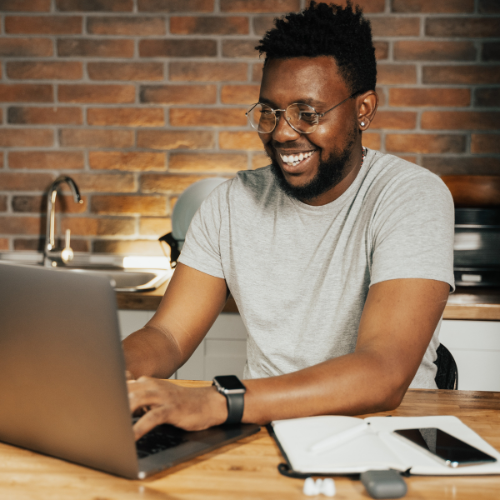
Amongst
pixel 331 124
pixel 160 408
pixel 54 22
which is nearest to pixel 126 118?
pixel 54 22

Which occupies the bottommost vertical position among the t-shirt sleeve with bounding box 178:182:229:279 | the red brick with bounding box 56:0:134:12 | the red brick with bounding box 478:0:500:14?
the t-shirt sleeve with bounding box 178:182:229:279

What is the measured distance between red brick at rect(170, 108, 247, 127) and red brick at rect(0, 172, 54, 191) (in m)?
0.58

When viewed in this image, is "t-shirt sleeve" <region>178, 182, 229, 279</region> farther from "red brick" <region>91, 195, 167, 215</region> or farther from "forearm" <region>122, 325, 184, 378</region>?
"red brick" <region>91, 195, 167, 215</region>

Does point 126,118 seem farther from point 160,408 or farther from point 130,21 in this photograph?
point 160,408

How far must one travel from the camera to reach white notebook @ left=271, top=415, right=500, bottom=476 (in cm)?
66

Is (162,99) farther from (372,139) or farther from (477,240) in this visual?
(477,240)

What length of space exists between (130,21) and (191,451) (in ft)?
6.34

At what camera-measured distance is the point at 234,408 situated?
2.61 ft

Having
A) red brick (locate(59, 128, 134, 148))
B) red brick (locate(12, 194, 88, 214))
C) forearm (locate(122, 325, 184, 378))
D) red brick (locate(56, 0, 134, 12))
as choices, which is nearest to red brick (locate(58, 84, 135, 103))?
red brick (locate(59, 128, 134, 148))

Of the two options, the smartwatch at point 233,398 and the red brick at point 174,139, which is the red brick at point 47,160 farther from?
the smartwatch at point 233,398

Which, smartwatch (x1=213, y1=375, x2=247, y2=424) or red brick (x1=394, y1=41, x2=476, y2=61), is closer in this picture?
smartwatch (x1=213, y1=375, x2=247, y2=424)

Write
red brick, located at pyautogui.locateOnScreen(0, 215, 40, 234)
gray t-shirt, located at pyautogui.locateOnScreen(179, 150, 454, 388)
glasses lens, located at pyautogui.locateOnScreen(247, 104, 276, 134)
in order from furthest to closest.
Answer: red brick, located at pyautogui.locateOnScreen(0, 215, 40, 234) → glasses lens, located at pyautogui.locateOnScreen(247, 104, 276, 134) → gray t-shirt, located at pyautogui.locateOnScreen(179, 150, 454, 388)

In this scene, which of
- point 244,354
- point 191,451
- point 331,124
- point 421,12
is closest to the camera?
point 191,451

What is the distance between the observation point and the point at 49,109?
7.42ft
